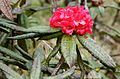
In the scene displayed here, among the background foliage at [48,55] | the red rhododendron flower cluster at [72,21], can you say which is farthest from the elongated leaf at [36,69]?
the red rhododendron flower cluster at [72,21]

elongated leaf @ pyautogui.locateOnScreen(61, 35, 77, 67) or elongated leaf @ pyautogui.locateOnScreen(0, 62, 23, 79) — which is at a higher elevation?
elongated leaf @ pyautogui.locateOnScreen(61, 35, 77, 67)

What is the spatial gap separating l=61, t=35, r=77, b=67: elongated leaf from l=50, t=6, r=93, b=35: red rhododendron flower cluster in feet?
0.08

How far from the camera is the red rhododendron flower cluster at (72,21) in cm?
116

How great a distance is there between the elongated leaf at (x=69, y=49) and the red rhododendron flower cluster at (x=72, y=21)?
0.08ft

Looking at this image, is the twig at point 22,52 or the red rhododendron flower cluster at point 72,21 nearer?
the red rhododendron flower cluster at point 72,21

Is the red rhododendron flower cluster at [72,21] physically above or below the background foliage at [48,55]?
above

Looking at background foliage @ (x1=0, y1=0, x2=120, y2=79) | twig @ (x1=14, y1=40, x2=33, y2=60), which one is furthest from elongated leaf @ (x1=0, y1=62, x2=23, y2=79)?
twig @ (x1=14, y1=40, x2=33, y2=60)

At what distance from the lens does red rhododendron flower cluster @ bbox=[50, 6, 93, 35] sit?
3.81 ft

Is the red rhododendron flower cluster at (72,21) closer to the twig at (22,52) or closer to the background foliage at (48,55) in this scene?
the background foliage at (48,55)

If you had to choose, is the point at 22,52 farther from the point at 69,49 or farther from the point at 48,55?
the point at 69,49

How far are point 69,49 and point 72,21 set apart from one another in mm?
100

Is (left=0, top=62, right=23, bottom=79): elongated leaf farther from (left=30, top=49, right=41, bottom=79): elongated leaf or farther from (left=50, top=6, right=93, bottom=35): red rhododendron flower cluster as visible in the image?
(left=50, top=6, right=93, bottom=35): red rhododendron flower cluster

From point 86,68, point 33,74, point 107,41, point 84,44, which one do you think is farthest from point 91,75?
point 107,41

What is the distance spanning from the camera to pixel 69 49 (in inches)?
44.6
